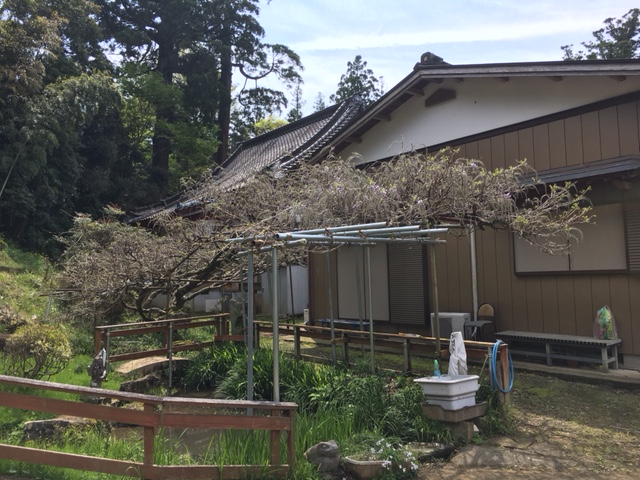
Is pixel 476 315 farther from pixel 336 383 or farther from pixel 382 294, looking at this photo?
pixel 336 383

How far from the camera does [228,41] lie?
3334 centimetres

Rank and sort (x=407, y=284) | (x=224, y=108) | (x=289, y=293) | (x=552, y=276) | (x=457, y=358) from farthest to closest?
(x=224, y=108) < (x=289, y=293) < (x=407, y=284) < (x=552, y=276) < (x=457, y=358)

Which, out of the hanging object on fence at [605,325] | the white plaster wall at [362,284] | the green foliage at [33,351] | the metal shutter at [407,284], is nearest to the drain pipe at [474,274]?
the metal shutter at [407,284]

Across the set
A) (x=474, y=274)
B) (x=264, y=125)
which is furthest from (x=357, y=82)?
(x=474, y=274)

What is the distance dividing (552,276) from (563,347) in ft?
4.18

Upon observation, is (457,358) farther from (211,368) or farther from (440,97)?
(440,97)

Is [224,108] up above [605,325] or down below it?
above

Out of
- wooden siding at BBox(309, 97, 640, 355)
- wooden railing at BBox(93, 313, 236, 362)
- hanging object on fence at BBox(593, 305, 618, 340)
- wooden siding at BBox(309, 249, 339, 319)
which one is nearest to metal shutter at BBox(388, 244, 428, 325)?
wooden siding at BBox(309, 97, 640, 355)

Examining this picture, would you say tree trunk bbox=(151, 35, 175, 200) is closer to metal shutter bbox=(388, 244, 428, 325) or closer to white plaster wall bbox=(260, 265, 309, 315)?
white plaster wall bbox=(260, 265, 309, 315)

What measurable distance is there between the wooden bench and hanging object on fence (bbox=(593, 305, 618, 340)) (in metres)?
0.13

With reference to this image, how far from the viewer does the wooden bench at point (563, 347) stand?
8.23 m

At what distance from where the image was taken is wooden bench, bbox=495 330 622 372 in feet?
27.0

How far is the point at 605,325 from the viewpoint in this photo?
8.38m

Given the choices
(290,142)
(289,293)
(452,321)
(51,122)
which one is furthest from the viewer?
(51,122)
